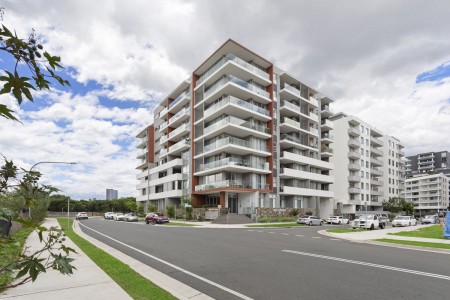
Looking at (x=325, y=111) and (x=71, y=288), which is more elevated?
(x=325, y=111)

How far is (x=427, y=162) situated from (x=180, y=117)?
17891cm

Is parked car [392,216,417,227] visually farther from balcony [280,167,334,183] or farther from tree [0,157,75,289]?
tree [0,157,75,289]

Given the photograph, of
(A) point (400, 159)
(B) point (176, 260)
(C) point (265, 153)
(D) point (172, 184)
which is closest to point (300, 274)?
(B) point (176, 260)

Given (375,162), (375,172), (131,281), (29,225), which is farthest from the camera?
(375,162)

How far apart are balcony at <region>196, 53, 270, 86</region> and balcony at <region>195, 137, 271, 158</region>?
1088cm

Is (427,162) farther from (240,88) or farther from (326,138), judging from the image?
(240,88)

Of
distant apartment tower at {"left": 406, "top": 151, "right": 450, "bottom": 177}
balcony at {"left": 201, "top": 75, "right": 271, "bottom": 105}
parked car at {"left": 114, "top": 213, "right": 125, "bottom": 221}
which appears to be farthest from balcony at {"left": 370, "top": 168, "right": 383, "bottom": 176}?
distant apartment tower at {"left": 406, "top": 151, "right": 450, "bottom": 177}

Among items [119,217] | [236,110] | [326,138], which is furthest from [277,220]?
[119,217]

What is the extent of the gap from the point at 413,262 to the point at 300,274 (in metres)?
5.35

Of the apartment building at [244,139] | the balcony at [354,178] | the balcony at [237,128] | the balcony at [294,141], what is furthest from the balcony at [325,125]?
the balcony at [237,128]

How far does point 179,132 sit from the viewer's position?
59.1 meters

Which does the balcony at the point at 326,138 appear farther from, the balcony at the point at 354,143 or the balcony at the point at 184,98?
the balcony at the point at 184,98

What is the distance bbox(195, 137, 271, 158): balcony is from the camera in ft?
151

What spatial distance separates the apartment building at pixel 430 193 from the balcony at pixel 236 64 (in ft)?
397
